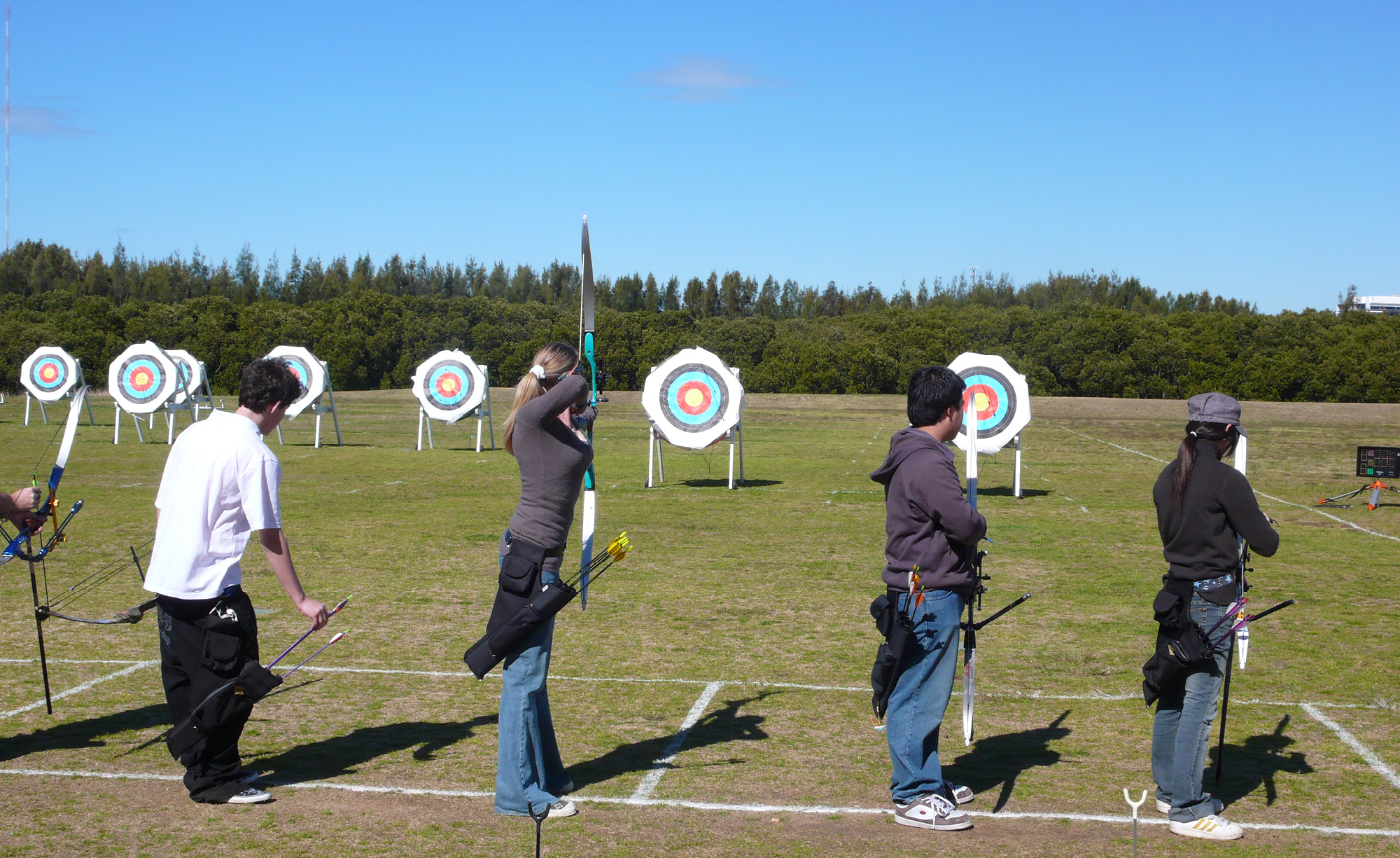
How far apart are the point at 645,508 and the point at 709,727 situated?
900 cm

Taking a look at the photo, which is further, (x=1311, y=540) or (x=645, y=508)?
(x=645, y=508)

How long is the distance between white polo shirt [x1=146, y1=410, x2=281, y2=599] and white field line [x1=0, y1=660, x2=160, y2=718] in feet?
6.15

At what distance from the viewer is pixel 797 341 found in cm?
6291

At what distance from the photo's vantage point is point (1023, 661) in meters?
6.86

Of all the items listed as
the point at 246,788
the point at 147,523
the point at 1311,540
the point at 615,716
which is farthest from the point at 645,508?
the point at 246,788

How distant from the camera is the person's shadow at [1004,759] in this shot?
4.77m

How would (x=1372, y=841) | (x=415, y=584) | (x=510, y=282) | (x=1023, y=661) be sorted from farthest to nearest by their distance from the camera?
(x=510, y=282) < (x=415, y=584) < (x=1023, y=661) < (x=1372, y=841)

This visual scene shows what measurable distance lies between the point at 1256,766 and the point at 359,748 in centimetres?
382

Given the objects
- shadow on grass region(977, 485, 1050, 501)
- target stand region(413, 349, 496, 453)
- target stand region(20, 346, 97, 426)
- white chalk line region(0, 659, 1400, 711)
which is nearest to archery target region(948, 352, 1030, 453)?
shadow on grass region(977, 485, 1050, 501)

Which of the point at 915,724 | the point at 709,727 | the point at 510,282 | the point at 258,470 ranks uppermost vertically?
the point at 510,282

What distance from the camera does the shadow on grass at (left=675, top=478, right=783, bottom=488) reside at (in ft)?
56.8

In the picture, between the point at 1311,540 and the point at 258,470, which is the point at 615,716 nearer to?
the point at 258,470

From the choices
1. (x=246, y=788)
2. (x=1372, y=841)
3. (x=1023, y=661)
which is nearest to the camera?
(x=1372, y=841)

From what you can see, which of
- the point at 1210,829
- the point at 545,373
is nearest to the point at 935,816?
the point at 1210,829
